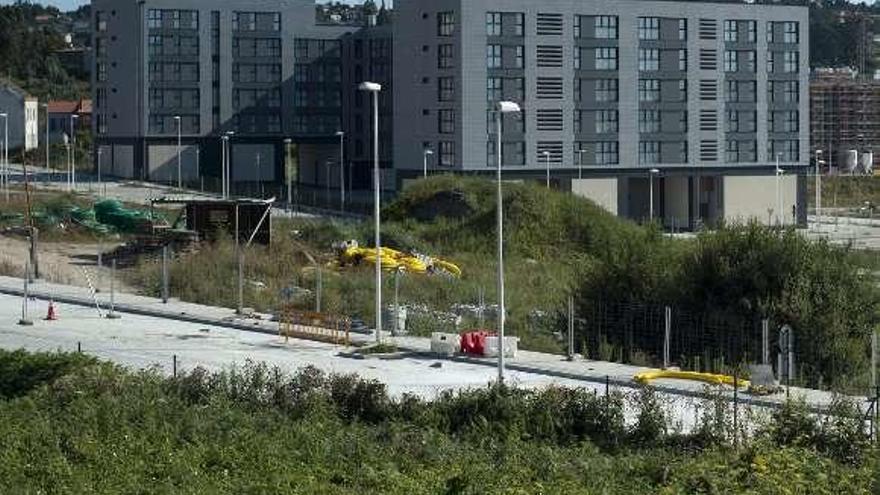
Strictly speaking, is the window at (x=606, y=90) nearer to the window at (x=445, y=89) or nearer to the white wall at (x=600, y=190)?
the white wall at (x=600, y=190)

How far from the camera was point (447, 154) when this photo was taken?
281ft

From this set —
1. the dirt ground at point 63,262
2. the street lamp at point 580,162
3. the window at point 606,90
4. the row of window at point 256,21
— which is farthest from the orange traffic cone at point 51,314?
the row of window at point 256,21

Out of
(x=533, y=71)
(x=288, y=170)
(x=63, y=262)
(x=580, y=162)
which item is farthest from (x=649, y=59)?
(x=63, y=262)

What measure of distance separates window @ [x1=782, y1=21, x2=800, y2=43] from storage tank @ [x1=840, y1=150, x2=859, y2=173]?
3070 cm

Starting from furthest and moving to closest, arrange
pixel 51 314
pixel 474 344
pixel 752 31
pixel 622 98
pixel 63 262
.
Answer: pixel 752 31, pixel 622 98, pixel 63 262, pixel 51 314, pixel 474 344

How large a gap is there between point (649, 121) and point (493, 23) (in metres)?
10.5

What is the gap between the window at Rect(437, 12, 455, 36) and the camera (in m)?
84.5

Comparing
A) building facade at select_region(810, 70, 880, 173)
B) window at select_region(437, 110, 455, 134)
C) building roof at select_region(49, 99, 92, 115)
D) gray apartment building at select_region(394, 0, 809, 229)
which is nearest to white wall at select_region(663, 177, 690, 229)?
gray apartment building at select_region(394, 0, 809, 229)

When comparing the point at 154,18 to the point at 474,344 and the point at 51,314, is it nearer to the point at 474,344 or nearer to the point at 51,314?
the point at 51,314

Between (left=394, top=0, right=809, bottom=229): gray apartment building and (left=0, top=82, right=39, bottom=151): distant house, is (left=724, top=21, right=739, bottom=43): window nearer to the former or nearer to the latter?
(left=394, top=0, right=809, bottom=229): gray apartment building

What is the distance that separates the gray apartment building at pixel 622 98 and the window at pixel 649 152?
75mm

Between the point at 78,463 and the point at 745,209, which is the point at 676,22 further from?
the point at 78,463

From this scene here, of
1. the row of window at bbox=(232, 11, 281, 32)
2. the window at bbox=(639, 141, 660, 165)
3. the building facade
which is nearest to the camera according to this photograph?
the window at bbox=(639, 141, 660, 165)

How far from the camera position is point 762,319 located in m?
34.6
